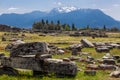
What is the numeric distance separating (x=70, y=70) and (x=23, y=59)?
4.36 m

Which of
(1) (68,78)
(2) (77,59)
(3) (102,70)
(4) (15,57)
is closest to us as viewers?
(1) (68,78)

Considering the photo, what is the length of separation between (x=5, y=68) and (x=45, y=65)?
3.99m

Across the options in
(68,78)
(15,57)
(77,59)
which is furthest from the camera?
(77,59)

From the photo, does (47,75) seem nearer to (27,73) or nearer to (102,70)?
(27,73)

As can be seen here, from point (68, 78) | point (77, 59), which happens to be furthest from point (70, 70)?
point (77, 59)

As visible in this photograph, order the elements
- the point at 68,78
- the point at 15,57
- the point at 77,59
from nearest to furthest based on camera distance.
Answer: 1. the point at 68,78
2. the point at 15,57
3. the point at 77,59

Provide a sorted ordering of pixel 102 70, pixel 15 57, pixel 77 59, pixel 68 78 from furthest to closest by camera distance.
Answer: pixel 77 59, pixel 102 70, pixel 15 57, pixel 68 78

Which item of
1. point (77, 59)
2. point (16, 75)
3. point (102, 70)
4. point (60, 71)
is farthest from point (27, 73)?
point (77, 59)

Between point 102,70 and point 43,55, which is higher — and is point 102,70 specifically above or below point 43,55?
below

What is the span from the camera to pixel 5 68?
3312 cm

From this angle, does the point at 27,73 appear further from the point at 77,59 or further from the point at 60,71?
the point at 77,59

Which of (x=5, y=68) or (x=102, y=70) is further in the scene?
(x=102, y=70)

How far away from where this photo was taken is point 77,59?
157 feet

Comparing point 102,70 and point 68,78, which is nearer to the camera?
point 68,78
